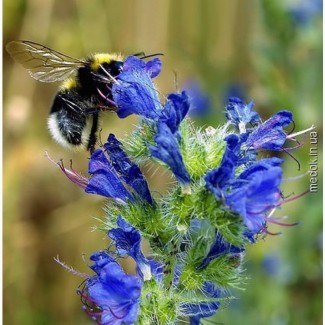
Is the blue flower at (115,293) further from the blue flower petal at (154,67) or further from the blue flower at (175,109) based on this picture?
the blue flower petal at (154,67)

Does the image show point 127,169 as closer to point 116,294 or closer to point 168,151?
point 168,151

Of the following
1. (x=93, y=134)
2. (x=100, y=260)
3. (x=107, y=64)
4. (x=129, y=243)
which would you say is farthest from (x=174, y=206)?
(x=107, y=64)

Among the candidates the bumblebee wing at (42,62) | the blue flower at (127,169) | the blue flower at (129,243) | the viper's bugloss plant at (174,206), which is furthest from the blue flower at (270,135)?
the bumblebee wing at (42,62)

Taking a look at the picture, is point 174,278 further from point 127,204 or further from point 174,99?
point 174,99

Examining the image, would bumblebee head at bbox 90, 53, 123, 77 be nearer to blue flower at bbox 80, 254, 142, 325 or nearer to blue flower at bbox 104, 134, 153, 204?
blue flower at bbox 104, 134, 153, 204

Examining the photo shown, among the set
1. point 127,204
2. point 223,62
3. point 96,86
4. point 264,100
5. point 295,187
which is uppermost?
point 223,62

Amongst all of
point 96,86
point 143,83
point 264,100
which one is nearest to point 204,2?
point 264,100

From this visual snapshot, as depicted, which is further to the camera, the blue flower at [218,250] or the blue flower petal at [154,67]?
the blue flower petal at [154,67]
